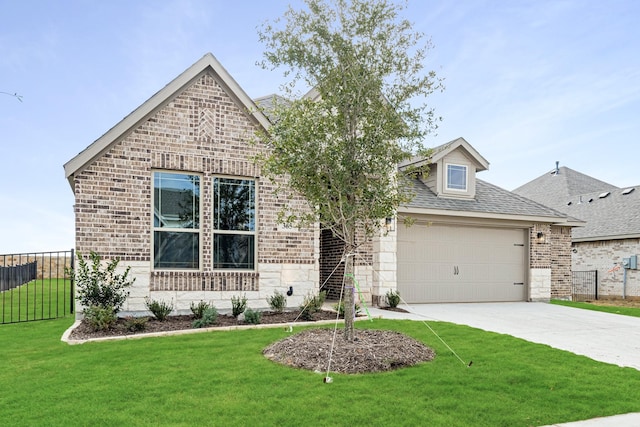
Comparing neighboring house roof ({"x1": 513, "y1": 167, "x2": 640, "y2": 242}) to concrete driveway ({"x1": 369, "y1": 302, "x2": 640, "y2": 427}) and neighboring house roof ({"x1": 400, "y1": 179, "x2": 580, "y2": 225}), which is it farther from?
concrete driveway ({"x1": 369, "y1": 302, "x2": 640, "y2": 427})

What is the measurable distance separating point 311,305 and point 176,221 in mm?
3613

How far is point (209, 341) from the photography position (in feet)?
27.3

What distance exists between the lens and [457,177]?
16031mm

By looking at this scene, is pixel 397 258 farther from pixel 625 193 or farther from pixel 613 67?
pixel 625 193

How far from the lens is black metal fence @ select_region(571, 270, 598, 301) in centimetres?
2189

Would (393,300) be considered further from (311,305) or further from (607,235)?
(607,235)

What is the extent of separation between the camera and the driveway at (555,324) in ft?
27.9

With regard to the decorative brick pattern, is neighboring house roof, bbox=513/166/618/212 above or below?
above

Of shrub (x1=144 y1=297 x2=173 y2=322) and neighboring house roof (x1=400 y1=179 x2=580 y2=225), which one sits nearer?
shrub (x1=144 y1=297 x2=173 y2=322)

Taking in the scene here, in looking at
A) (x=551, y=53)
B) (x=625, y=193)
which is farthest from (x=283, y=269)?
(x=625, y=193)

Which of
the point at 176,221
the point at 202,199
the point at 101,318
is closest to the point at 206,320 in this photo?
the point at 101,318

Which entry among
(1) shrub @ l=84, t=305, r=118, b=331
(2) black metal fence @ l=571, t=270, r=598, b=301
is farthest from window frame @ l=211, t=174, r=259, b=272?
(2) black metal fence @ l=571, t=270, r=598, b=301

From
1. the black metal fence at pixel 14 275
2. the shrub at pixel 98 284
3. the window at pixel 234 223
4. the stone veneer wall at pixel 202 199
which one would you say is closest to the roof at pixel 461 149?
the stone veneer wall at pixel 202 199

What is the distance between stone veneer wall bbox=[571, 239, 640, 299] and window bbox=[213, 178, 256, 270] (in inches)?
681
